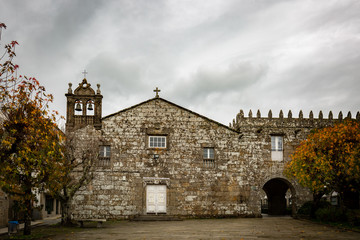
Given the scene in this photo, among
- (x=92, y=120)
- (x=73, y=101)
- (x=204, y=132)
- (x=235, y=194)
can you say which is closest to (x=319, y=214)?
(x=235, y=194)

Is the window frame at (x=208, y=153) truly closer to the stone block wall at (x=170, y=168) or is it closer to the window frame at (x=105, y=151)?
the stone block wall at (x=170, y=168)

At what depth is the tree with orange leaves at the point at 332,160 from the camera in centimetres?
2095

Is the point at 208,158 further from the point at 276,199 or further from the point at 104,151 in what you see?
the point at 276,199

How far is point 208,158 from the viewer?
27.4 metres

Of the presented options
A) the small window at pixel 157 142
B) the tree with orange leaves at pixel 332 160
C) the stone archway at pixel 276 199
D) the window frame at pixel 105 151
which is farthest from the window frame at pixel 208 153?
the stone archway at pixel 276 199

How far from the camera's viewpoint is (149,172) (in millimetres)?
26609

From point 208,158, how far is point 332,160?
8850 mm

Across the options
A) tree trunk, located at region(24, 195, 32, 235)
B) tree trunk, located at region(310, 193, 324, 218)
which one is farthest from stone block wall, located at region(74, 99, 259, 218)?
tree trunk, located at region(24, 195, 32, 235)

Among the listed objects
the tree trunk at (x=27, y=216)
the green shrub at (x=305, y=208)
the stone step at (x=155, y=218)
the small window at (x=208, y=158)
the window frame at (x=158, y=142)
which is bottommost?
the stone step at (x=155, y=218)

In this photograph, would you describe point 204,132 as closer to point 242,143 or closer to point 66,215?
point 242,143

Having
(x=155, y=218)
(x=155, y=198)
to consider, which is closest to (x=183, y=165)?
(x=155, y=198)

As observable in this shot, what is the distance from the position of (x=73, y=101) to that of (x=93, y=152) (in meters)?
5.70

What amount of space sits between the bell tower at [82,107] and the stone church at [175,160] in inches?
2.8

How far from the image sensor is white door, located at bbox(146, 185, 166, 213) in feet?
86.1
